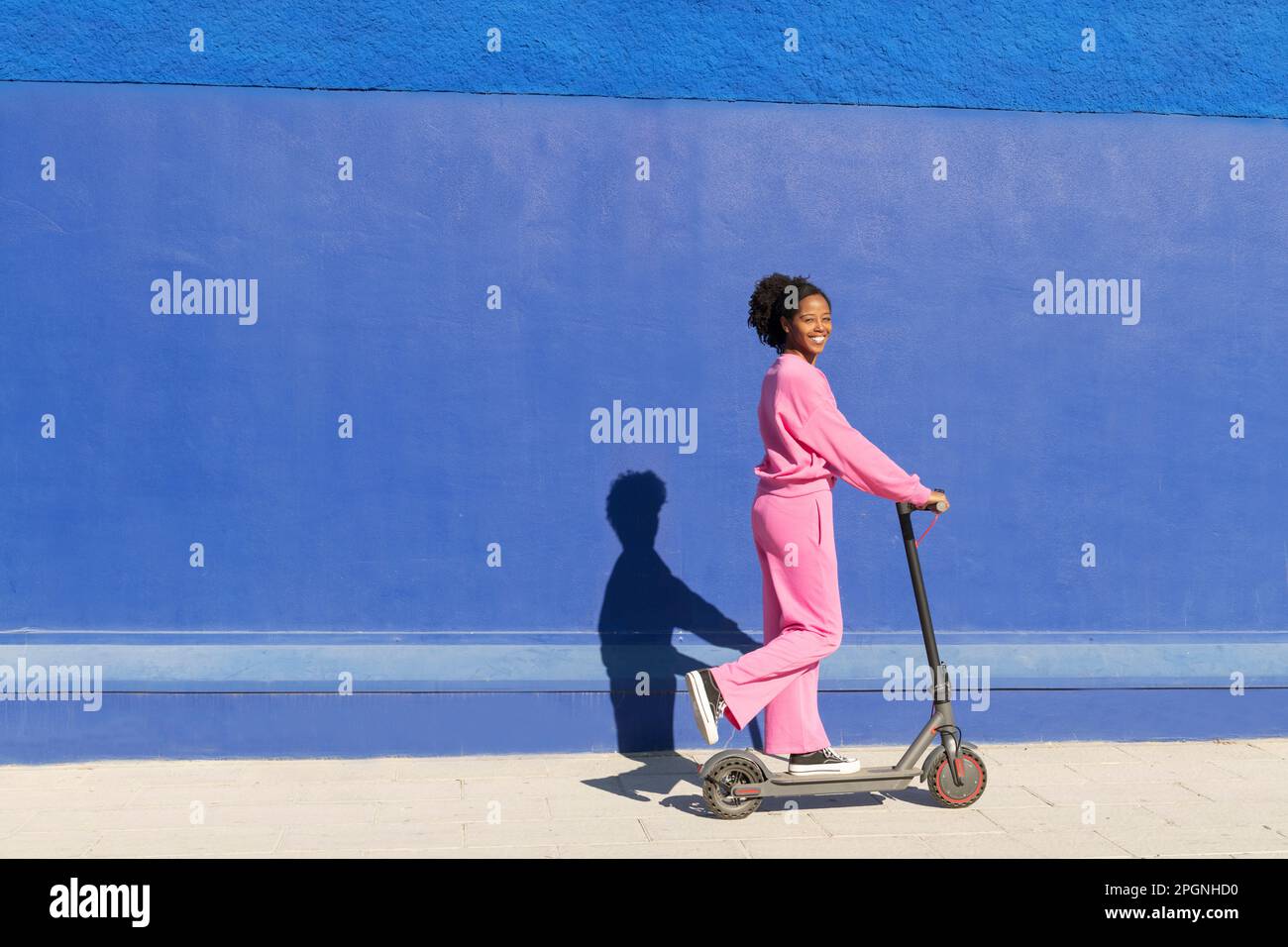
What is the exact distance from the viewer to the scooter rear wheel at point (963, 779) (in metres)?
5.07

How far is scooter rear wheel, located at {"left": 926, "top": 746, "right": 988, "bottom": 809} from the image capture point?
5074mm

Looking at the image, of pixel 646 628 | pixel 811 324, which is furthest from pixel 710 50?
pixel 646 628

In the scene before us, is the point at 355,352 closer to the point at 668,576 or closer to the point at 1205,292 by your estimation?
the point at 668,576

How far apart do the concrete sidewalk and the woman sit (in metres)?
0.39

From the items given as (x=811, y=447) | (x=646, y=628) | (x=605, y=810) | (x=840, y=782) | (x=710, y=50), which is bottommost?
(x=605, y=810)

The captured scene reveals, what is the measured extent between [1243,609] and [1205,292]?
58.8 inches

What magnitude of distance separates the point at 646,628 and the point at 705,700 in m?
1.28

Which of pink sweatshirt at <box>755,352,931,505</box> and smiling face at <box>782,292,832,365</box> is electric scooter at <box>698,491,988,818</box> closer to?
pink sweatshirt at <box>755,352,931,505</box>

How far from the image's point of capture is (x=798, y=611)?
5.07 m

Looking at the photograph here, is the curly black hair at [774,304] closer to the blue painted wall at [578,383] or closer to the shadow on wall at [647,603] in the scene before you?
the blue painted wall at [578,383]

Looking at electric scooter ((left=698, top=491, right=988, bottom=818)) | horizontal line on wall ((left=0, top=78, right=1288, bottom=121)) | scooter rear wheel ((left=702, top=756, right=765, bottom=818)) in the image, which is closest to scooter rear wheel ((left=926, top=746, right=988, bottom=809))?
electric scooter ((left=698, top=491, right=988, bottom=818))

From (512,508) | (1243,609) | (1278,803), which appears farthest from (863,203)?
(1278,803)

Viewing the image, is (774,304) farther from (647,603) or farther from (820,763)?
(820,763)

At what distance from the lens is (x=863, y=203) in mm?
6266
